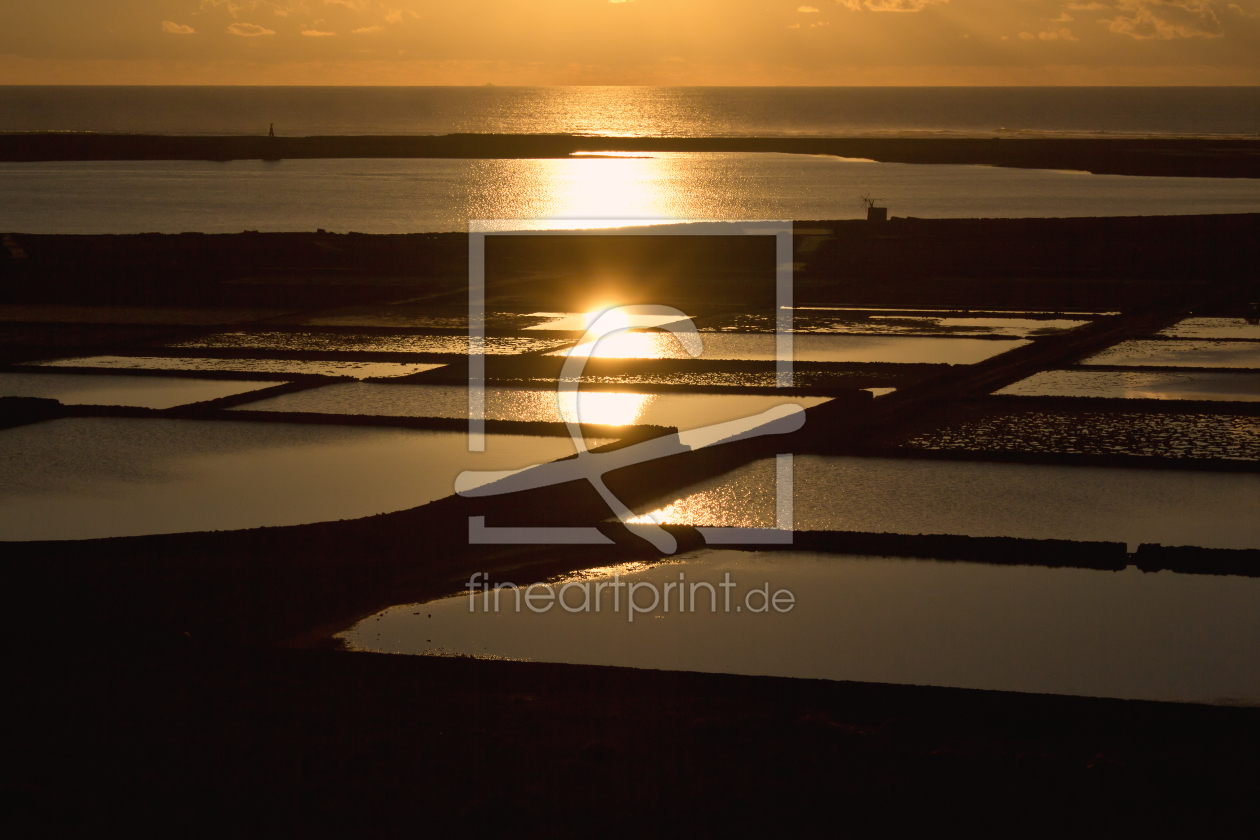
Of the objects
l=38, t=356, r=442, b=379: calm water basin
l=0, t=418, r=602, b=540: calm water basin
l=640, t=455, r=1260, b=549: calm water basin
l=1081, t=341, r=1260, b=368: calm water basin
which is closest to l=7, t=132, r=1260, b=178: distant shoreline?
l=1081, t=341, r=1260, b=368: calm water basin

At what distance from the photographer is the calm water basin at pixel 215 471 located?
867 centimetres

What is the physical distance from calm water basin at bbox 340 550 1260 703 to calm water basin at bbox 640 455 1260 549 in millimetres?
757

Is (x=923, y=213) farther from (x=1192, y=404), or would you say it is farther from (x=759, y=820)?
(x=759, y=820)

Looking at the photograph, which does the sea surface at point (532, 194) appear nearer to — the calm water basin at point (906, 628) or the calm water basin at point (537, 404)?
the calm water basin at point (537, 404)

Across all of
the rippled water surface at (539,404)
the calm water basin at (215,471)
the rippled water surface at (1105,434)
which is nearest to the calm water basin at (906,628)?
the calm water basin at (215,471)

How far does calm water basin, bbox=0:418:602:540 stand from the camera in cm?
867

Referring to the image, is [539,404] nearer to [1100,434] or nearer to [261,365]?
[261,365]

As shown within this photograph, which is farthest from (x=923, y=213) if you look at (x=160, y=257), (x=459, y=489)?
(x=459, y=489)

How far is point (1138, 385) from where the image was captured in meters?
13.4

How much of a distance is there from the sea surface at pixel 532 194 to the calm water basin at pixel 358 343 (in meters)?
20.5

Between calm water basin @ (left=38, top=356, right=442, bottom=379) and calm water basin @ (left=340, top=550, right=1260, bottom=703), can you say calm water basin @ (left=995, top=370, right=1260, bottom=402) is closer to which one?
Result: calm water basin @ (left=340, top=550, right=1260, bottom=703)

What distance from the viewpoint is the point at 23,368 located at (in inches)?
578

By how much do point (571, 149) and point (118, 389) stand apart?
8435 centimetres

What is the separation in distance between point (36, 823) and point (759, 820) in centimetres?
224
